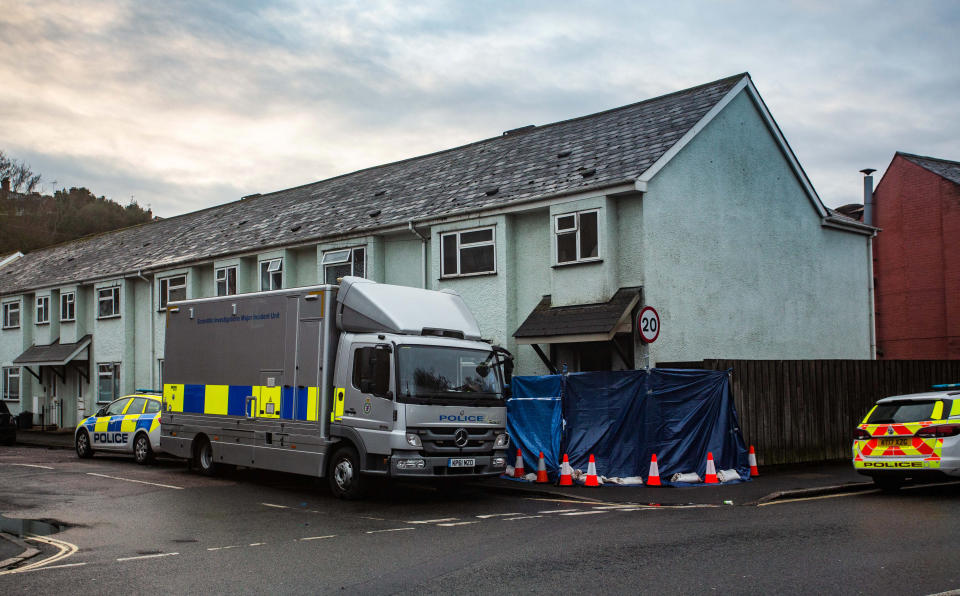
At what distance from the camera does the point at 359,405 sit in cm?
1352

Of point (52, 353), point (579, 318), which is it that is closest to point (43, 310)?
point (52, 353)

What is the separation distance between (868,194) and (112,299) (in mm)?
28073

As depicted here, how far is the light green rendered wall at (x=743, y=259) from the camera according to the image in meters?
18.4

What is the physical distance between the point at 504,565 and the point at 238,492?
7701mm

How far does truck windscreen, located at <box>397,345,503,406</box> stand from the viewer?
13156 millimetres

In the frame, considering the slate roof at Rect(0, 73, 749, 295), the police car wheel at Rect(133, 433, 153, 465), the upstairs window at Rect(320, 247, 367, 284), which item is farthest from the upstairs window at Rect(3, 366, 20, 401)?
the police car wheel at Rect(133, 433, 153, 465)

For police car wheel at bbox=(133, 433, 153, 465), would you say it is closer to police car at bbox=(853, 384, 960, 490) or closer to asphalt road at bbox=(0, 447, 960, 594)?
asphalt road at bbox=(0, 447, 960, 594)

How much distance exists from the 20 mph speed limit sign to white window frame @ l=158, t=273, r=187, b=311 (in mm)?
18649

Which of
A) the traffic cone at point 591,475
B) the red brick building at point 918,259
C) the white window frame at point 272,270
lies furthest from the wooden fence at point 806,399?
the white window frame at point 272,270

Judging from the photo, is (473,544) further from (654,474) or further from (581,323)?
(581,323)

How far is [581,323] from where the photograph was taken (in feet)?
57.2

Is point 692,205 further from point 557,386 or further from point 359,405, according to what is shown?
point 359,405

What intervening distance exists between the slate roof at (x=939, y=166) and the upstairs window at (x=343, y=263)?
20.7 meters

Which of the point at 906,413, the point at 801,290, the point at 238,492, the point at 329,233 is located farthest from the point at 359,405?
the point at 801,290
